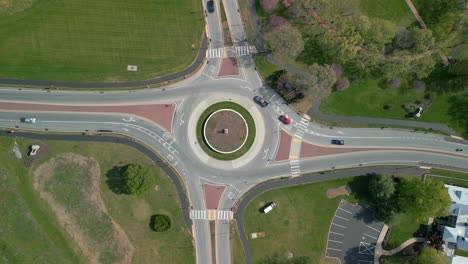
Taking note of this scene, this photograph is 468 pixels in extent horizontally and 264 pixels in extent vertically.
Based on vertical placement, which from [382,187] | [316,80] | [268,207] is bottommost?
[268,207]

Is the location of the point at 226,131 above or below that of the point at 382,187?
above

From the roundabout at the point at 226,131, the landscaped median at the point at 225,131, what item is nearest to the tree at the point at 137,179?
the landscaped median at the point at 225,131

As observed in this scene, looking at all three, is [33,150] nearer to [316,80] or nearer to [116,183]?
[116,183]

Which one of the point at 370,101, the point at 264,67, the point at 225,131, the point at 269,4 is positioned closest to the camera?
the point at 225,131

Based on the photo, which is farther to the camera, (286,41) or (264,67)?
(264,67)

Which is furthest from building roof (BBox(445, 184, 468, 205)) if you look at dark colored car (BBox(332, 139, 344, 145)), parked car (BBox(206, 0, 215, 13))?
parked car (BBox(206, 0, 215, 13))

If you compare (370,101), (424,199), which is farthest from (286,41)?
(424,199)

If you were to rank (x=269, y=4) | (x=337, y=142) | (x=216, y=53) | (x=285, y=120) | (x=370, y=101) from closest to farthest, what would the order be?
(x=285, y=120)
(x=269, y=4)
(x=337, y=142)
(x=216, y=53)
(x=370, y=101)

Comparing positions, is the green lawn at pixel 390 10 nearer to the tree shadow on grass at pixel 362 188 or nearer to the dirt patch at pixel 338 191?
the tree shadow on grass at pixel 362 188
